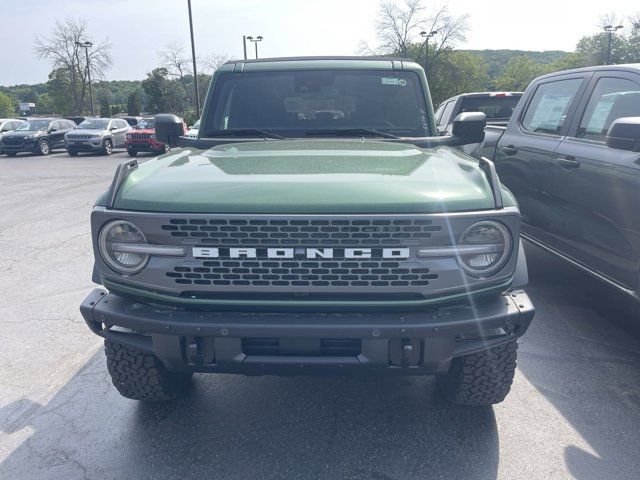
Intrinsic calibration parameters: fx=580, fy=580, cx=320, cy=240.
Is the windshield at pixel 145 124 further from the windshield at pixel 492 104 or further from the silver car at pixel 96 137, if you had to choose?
the windshield at pixel 492 104

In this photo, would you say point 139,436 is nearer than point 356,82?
Yes

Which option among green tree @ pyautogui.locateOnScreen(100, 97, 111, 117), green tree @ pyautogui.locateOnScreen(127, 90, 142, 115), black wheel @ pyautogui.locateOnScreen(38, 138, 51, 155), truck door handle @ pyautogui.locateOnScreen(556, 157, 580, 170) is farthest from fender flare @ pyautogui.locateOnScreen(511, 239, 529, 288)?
green tree @ pyautogui.locateOnScreen(127, 90, 142, 115)

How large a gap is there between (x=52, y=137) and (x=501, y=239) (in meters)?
25.5

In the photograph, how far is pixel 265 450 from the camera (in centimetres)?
284

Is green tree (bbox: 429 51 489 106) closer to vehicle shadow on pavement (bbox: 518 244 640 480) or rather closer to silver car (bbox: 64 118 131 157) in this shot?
silver car (bbox: 64 118 131 157)

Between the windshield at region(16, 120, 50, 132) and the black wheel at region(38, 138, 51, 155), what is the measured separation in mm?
596

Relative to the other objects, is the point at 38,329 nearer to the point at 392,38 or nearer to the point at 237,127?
the point at 237,127

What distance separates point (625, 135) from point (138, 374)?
3.05 m

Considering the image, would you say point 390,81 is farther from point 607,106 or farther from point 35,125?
point 35,125

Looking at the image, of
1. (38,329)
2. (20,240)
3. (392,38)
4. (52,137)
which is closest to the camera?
(38,329)

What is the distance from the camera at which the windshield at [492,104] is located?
9.16 metres

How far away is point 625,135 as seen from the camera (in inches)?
134

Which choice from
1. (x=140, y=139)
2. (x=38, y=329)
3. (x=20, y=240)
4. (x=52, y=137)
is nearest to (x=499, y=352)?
(x=38, y=329)

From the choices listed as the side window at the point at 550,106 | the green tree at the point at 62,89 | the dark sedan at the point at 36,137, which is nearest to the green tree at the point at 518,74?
the green tree at the point at 62,89
